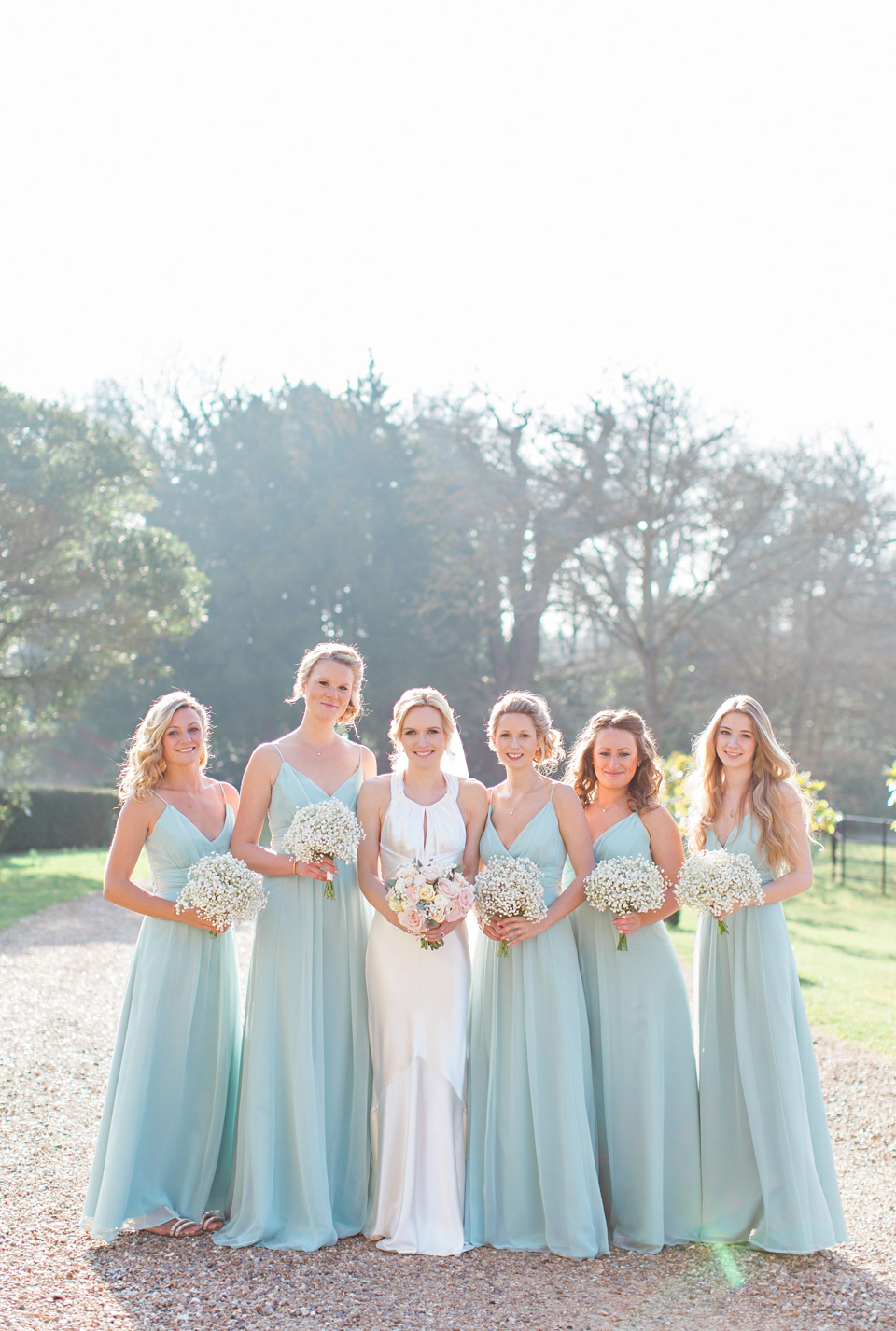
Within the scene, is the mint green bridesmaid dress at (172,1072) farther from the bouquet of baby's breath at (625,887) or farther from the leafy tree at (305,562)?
the leafy tree at (305,562)

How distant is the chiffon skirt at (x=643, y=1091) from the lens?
4.68m

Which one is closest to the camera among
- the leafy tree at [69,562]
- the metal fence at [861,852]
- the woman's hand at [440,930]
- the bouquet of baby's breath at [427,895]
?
the bouquet of baby's breath at [427,895]

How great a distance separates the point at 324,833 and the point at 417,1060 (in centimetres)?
116

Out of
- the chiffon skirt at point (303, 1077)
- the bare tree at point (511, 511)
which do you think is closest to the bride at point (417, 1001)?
the chiffon skirt at point (303, 1077)

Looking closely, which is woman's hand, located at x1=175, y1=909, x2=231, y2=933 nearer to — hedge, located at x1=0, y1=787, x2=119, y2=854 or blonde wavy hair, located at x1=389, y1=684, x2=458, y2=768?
blonde wavy hair, located at x1=389, y1=684, x2=458, y2=768

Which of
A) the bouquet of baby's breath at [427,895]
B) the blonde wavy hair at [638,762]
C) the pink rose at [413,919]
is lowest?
the pink rose at [413,919]

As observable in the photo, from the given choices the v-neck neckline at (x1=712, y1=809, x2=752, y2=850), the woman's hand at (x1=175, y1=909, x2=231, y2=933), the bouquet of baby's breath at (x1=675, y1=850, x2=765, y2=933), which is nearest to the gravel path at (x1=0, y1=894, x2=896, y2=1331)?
the woman's hand at (x1=175, y1=909, x2=231, y2=933)

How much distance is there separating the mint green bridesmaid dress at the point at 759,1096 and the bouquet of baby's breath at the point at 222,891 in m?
2.18

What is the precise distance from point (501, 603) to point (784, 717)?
346 inches

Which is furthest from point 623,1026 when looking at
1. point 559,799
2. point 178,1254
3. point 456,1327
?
point 178,1254

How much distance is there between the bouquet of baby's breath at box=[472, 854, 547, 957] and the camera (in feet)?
14.9

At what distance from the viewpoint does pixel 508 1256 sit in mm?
4512

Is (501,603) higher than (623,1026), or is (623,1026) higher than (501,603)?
(501,603)

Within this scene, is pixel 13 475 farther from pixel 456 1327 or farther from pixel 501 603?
pixel 456 1327
